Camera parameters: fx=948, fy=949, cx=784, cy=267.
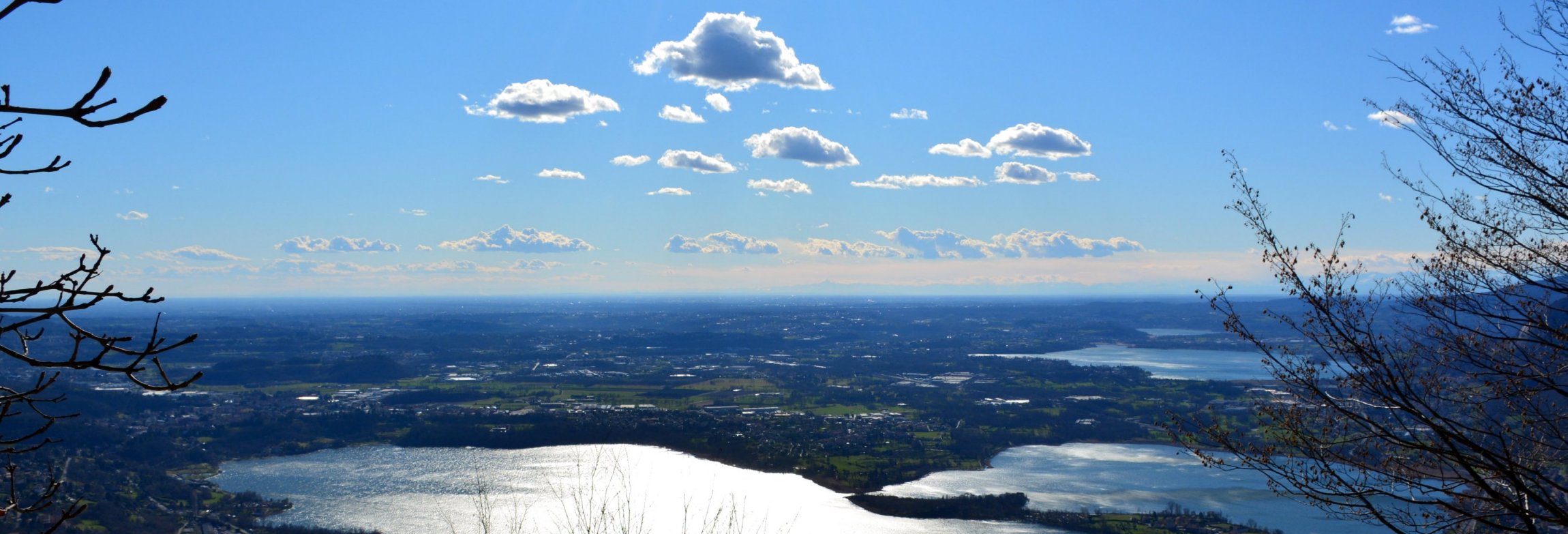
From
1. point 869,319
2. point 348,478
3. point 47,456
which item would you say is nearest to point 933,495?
point 348,478

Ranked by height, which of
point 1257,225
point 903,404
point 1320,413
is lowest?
point 903,404

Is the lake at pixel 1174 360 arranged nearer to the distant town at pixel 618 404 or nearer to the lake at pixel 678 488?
the distant town at pixel 618 404

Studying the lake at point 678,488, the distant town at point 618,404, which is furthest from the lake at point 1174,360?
the lake at point 678,488

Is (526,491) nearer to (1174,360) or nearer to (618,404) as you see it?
(618,404)

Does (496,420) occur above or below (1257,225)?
below

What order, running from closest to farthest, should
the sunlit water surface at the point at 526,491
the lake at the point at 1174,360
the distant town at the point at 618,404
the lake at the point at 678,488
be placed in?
the sunlit water surface at the point at 526,491, the lake at the point at 678,488, the distant town at the point at 618,404, the lake at the point at 1174,360

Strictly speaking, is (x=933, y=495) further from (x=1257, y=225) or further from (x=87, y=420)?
(x=87, y=420)

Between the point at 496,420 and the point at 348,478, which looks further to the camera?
the point at 496,420
